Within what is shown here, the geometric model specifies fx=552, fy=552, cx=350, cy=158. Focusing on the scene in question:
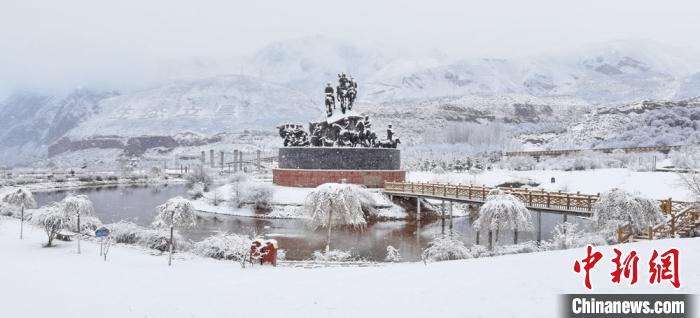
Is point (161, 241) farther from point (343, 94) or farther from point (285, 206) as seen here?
point (343, 94)

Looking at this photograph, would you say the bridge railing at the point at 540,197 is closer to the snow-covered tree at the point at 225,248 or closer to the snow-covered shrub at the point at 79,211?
the snow-covered tree at the point at 225,248

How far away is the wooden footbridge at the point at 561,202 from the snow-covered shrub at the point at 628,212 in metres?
0.30

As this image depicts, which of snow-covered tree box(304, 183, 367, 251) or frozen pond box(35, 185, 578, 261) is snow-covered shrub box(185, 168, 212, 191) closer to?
frozen pond box(35, 185, 578, 261)

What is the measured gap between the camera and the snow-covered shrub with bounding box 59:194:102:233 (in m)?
28.0

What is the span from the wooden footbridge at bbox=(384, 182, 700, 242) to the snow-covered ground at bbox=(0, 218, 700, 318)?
4615 millimetres

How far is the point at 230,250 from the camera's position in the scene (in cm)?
2370

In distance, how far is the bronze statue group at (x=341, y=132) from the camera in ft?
177

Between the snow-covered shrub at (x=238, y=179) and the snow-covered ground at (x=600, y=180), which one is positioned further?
the snow-covered shrub at (x=238, y=179)

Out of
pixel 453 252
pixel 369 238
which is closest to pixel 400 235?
pixel 369 238

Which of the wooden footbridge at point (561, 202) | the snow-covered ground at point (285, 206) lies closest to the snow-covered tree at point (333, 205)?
the wooden footbridge at point (561, 202)

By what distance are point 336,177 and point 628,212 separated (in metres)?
32.4

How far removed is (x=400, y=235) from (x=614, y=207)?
1647 centimetres

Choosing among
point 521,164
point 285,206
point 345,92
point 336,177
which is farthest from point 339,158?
point 521,164

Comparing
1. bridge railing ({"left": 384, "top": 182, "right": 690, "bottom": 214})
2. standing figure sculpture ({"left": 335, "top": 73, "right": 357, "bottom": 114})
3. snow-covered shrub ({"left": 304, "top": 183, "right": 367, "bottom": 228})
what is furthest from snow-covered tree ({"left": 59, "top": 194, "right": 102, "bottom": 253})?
standing figure sculpture ({"left": 335, "top": 73, "right": 357, "bottom": 114})
